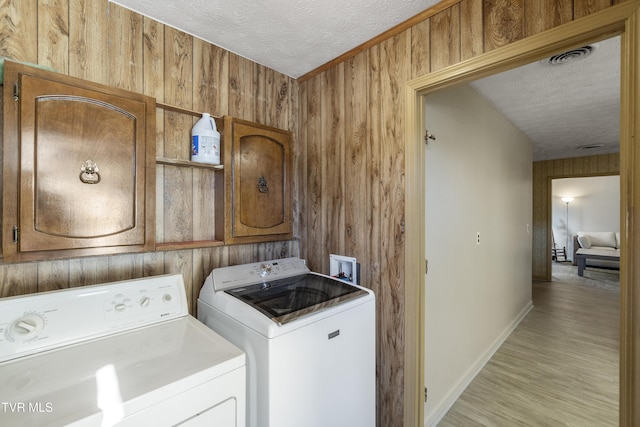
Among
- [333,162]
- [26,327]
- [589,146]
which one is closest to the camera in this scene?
[26,327]

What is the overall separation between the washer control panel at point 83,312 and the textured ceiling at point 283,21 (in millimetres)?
1381

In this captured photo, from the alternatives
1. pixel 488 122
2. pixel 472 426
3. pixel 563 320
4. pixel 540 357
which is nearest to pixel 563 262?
pixel 563 320

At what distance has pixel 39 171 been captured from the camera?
108 centimetres

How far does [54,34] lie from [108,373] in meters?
1.46

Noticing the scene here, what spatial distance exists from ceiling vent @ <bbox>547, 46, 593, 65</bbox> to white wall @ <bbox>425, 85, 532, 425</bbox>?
55cm

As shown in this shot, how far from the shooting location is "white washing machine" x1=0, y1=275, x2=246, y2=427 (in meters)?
0.75

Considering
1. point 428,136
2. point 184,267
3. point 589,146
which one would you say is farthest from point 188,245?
point 589,146

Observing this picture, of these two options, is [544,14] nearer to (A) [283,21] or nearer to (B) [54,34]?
(A) [283,21]

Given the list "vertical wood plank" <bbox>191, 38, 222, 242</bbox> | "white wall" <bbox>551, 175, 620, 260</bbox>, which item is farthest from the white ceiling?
"white wall" <bbox>551, 175, 620, 260</bbox>

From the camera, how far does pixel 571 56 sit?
182 cm

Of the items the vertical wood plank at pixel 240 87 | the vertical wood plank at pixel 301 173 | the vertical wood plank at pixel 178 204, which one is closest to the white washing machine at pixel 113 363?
the vertical wood plank at pixel 178 204

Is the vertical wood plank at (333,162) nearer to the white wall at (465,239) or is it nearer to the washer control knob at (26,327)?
the white wall at (465,239)

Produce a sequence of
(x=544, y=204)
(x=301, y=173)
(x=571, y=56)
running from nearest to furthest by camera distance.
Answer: (x=571, y=56), (x=301, y=173), (x=544, y=204)

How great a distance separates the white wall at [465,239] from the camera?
6.13ft
